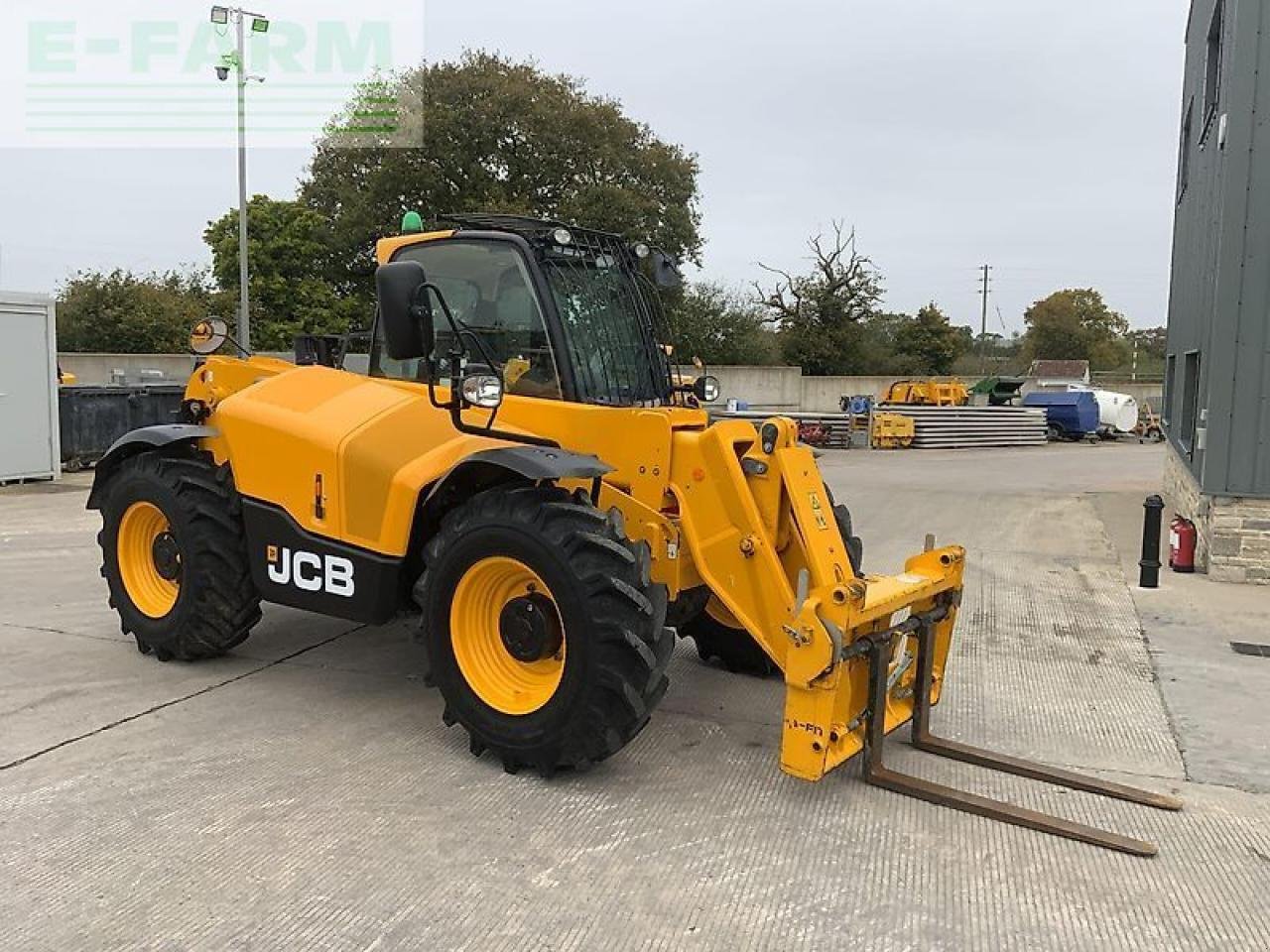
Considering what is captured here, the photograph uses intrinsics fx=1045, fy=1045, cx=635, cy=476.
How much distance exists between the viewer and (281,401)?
555 centimetres

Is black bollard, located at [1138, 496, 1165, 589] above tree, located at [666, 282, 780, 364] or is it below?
below

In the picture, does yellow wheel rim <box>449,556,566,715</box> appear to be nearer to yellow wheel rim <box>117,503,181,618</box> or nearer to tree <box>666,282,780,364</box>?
yellow wheel rim <box>117,503,181,618</box>

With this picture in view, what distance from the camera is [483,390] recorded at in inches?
174

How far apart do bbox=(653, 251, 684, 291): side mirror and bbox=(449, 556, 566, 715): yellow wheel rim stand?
2.12 meters

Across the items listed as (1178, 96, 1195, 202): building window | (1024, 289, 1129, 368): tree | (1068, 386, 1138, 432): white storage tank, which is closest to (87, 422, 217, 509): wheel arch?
(1178, 96, 1195, 202): building window

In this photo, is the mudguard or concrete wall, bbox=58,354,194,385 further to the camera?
concrete wall, bbox=58,354,194,385

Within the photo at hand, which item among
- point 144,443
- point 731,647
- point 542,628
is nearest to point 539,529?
point 542,628

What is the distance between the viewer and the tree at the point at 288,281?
34250mm

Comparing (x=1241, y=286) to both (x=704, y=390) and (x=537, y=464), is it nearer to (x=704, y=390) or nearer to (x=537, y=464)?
(x=704, y=390)

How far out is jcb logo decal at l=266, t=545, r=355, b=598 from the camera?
5031 millimetres

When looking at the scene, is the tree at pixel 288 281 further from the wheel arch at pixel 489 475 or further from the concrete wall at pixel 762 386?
the wheel arch at pixel 489 475

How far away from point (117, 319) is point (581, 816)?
36.4m

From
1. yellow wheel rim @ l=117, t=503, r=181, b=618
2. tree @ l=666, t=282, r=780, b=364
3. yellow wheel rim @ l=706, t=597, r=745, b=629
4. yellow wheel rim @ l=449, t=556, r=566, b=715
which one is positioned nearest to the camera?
yellow wheel rim @ l=449, t=556, r=566, b=715

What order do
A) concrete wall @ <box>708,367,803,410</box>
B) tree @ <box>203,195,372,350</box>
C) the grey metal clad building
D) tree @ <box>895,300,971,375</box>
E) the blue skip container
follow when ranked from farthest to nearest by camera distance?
tree @ <box>895,300,971,375</box>, concrete wall @ <box>708,367,803,410</box>, tree @ <box>203,195,372,350</box>, the blue skip container, the grey metal clad building
